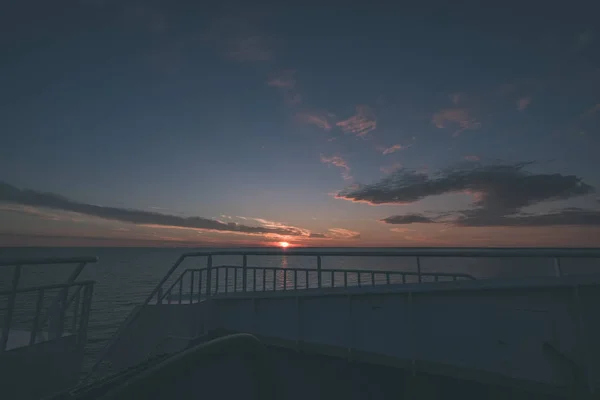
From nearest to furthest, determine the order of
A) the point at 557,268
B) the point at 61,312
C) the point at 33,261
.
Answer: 1. the point at 33,261
2. the point at 557,268
3. the point at 61,312

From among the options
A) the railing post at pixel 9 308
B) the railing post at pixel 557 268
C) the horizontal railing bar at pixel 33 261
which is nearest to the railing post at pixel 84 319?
the horizontal railing bar at pixel 33 261

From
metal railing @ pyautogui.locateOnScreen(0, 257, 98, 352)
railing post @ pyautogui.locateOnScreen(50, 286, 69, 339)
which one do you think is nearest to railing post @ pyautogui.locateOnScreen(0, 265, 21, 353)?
metal railing @ pyautogui.locateOnScreen(0, 257, 98, 352)

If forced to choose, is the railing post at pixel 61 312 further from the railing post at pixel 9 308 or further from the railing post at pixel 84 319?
the railing post at pixel 9 308

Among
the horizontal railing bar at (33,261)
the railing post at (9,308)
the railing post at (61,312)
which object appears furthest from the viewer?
the railing post at (61,312)

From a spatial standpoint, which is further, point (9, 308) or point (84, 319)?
point (84, 319)

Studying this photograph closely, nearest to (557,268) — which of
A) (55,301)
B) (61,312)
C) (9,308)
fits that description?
(9,308)

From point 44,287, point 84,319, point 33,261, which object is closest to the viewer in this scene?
point 33,261

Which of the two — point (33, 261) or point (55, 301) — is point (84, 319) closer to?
point (55, 301)

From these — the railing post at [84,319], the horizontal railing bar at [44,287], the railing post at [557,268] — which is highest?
the railing post at [557,268]

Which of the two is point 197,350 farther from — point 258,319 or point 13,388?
point 258,319

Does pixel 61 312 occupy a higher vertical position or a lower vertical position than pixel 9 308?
lower

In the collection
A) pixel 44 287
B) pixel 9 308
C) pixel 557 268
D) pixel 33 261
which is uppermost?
pixel 33 261

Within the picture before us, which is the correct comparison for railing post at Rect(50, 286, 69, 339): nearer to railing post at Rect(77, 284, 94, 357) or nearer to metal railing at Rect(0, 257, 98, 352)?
metal railing at Rect(0, 257, 98, 352)

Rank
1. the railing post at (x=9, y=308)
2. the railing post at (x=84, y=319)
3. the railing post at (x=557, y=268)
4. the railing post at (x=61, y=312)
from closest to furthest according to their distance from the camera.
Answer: the railing post at (x=9, y=308) → the railing post at (x=557, y=268) → the railing post at (x=61, y=312) → the railing post at (x=84, y=319)
